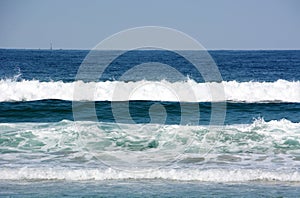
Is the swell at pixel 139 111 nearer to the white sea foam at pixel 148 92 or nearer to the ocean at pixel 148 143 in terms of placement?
the ocean at pixel 148 143

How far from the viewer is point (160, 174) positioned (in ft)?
47.3

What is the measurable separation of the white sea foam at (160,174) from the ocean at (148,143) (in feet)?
0.09

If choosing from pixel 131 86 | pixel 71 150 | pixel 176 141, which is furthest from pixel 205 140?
pixel 131 86

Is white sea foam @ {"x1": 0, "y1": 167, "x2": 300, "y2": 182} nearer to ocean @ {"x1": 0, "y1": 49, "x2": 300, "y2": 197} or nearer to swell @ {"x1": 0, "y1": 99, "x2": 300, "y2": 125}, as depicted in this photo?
ocean @ {"x1": 0, "y1": 49, "x2": 300, "y2": 197}

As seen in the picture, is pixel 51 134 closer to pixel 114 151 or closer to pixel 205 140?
pixel 114 151

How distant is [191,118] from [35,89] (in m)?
11.7

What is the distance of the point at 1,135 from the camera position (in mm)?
19156

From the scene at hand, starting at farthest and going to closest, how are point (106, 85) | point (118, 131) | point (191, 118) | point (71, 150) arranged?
point (106, 85) → point (191, 118) → point (118, 131) → point (71, 150)

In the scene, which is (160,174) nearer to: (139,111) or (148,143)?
(148,143)

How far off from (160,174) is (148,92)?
16831 millimetres

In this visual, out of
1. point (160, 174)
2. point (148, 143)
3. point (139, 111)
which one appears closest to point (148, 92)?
point (139, 111)

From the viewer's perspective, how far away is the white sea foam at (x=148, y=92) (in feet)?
101

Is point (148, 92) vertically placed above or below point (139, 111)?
above

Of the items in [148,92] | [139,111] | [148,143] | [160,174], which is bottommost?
[160,174]
